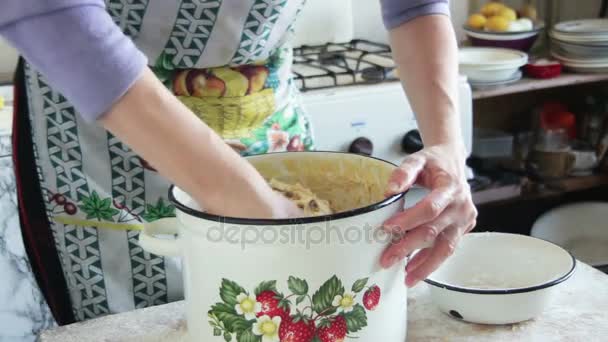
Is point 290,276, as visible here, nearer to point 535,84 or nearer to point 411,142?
point 411,142

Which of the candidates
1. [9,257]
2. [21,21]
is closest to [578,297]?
[21,21]

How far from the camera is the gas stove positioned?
133 centimetres

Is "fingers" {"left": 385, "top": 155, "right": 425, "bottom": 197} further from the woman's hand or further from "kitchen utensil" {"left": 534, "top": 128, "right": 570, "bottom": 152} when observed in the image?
"kitchen utensil" {"left": 534, "top": 128, "right": 570, "bottom": 152}

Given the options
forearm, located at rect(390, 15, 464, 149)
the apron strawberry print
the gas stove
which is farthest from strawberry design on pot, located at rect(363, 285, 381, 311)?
the gas stove

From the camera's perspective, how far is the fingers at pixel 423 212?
0.51 meters

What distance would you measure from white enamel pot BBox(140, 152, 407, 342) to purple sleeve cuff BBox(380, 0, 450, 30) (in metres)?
0.29

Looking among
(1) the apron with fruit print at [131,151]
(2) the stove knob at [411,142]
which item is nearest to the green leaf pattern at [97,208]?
(1) the apron with fruit print at [131,151]

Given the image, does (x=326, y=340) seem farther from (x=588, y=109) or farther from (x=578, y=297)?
(x=588, y=109)

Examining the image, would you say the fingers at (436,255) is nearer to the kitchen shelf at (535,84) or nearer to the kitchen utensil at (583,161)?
the kitchen shelf at (535,84)

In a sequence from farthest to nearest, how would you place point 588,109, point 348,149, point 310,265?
1. point 588,109
2. point 348,149
3. point 310,265

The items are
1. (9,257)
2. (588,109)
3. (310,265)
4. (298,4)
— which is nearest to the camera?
(310,265)

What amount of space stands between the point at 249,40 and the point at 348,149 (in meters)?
0.63

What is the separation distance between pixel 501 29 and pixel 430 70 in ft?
3.43

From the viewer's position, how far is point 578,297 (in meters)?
0.66
